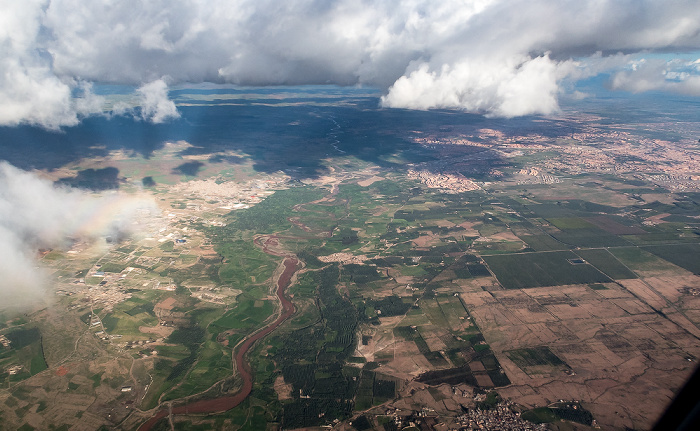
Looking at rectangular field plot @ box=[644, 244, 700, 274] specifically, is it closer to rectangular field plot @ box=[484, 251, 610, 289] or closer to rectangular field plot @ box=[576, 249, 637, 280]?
rectangular field plot @ box=[576, 249, 637, 280]

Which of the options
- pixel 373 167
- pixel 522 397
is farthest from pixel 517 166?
pixel 522 397

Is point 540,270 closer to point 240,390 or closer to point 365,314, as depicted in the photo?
point 365,314

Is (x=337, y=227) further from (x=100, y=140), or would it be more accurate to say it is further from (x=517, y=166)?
(x=100, y=140)

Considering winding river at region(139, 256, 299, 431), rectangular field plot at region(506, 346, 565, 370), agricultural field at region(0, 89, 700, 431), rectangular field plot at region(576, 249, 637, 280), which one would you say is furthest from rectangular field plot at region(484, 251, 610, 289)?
winding river at region(139, 256, 299, 431)

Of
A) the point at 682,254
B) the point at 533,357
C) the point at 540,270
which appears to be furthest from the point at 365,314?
the point at 682,254

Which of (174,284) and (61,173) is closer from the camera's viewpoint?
(174,284)

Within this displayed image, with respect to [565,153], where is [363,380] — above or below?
below
